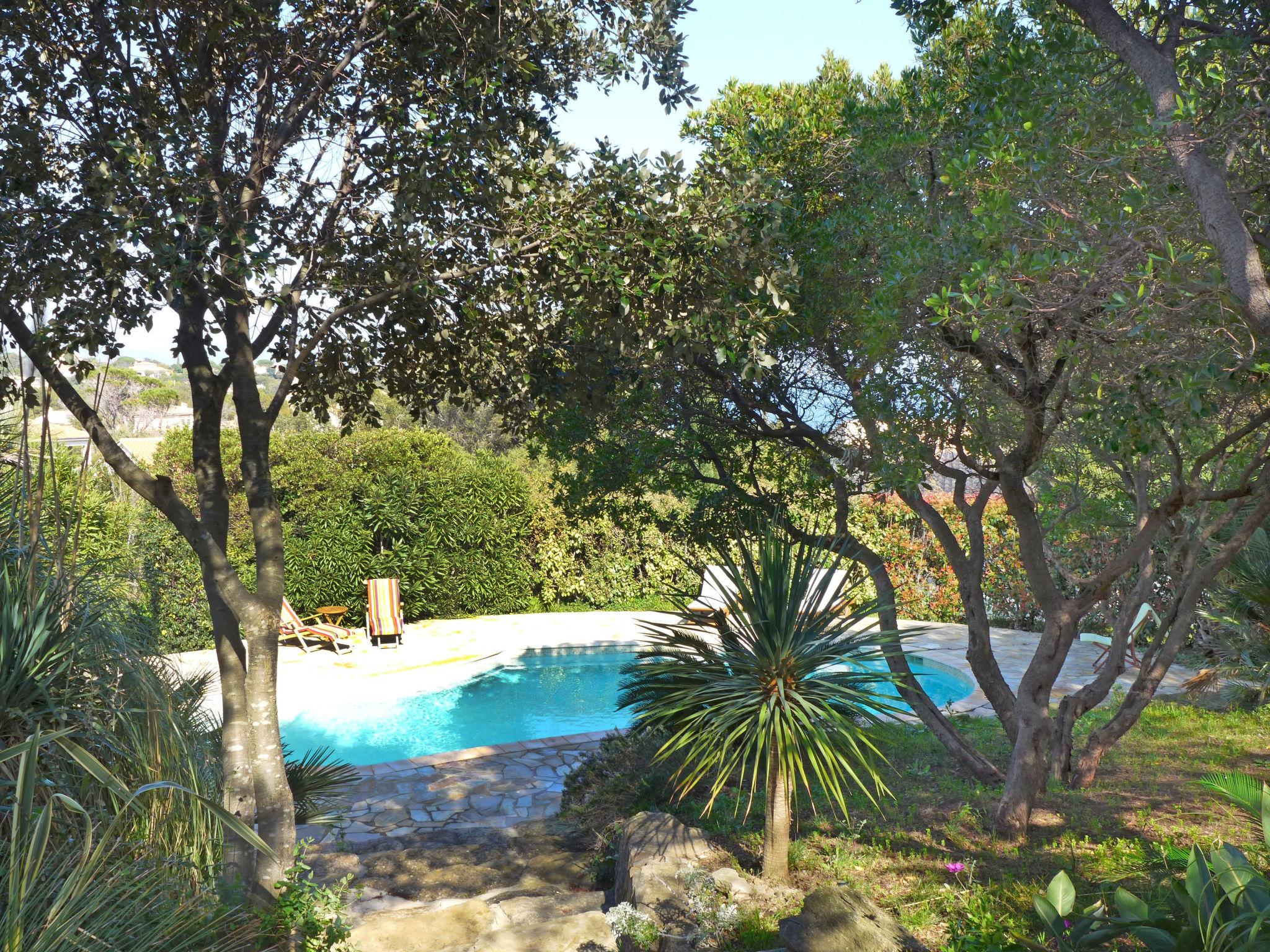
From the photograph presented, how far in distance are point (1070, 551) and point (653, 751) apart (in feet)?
27.6

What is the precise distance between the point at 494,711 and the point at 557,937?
814cm

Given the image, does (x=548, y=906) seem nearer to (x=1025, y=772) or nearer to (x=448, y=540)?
(x=1025, y=772)

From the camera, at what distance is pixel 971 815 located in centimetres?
598

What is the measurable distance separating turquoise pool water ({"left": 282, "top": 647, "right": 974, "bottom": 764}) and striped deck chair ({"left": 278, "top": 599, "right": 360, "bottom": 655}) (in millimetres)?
1890

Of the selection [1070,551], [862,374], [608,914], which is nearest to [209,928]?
[608,914]

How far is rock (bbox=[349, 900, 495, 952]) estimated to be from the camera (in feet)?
16.0

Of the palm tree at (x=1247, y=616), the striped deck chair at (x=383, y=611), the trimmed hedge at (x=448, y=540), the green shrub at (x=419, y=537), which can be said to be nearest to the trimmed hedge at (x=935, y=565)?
the trimmed hedge at (x=448, y=540)

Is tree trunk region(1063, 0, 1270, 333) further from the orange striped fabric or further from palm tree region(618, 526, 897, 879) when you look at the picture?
the orange striped fabric

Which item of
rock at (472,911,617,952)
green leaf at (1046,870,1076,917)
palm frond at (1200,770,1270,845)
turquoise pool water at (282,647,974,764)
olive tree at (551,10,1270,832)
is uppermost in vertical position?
olive tree at (551,10,1270,832)

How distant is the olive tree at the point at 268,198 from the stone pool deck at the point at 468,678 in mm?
1178

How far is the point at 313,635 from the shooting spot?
1370cm

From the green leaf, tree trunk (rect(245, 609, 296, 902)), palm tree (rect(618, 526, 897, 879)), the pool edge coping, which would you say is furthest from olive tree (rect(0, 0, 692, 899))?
the pool edge coping

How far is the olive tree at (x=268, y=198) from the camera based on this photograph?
4508 millimetres

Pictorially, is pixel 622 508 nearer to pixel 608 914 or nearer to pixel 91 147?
pixel 608 914
